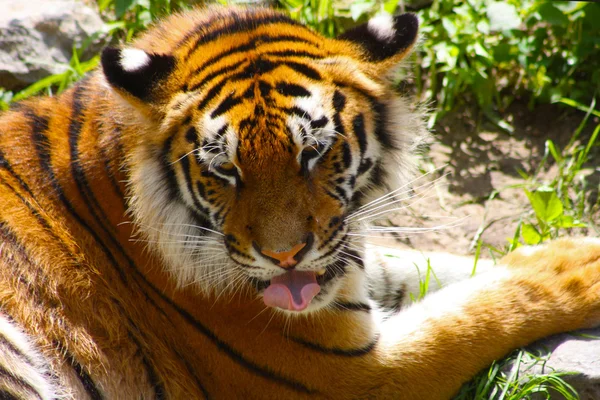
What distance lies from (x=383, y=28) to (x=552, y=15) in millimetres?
1680

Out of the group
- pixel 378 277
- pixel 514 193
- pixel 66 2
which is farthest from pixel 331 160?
pixel 66 2

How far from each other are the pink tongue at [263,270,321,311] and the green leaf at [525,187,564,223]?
50.9 inches

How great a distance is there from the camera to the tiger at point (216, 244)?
7.01 feet

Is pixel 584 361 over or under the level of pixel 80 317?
over

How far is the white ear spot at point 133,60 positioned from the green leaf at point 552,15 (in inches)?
89.4

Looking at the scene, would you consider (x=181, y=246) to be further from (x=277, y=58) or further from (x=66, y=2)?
(x=66, y=2)

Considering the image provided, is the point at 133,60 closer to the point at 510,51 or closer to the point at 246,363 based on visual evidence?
the point at 246,363

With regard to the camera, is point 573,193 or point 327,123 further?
point 573,193

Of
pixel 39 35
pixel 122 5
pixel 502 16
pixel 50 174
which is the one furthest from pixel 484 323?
pixel 39 35

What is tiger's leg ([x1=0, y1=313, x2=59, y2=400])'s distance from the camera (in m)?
2.15

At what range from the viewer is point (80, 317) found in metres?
2.30

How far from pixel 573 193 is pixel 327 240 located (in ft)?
5.74

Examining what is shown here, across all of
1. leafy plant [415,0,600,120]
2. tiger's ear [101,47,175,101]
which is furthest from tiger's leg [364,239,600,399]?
leafy plant [415,0,600,120]

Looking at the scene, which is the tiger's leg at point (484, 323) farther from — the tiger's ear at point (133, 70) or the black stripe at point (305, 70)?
the tiger's ear at point (133, 70)
